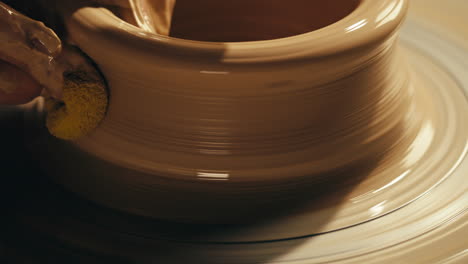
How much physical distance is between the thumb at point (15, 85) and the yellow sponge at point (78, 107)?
0.04m

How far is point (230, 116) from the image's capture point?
1529mm

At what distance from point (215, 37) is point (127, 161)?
69 centimetres

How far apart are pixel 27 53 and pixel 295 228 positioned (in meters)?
0.65

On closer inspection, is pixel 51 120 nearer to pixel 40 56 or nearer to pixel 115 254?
pixel 40 56

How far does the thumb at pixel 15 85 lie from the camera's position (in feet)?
5.37

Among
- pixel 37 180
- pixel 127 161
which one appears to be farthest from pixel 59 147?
pixel 127 161

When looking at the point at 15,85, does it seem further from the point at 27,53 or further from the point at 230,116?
the point at 230,116

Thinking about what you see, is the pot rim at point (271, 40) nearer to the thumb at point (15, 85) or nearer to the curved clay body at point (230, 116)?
the curved clay body at point (230, 116)

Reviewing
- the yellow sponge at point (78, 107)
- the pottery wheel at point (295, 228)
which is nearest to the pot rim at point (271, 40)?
the yellow sponge at point (78, 107)

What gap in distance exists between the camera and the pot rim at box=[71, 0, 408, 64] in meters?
1.47

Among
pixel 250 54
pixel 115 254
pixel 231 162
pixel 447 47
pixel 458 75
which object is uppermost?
pixel 447 47

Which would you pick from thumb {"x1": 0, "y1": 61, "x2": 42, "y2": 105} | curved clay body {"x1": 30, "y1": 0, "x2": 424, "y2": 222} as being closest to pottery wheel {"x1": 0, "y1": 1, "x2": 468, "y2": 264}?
curved clay body {"x1": 30, "y1": 0, "x2": 424, "y2": 222}

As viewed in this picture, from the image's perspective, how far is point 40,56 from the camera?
1.60 m

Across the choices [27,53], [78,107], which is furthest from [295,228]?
[27,53]
